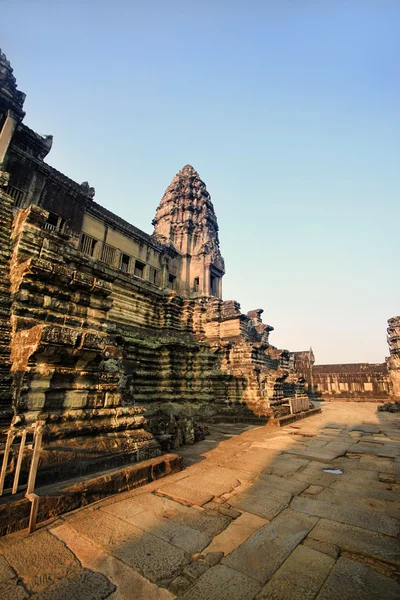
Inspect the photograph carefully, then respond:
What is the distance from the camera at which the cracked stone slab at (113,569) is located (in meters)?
2.04

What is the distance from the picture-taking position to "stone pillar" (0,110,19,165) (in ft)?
34.0

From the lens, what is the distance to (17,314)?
471cm

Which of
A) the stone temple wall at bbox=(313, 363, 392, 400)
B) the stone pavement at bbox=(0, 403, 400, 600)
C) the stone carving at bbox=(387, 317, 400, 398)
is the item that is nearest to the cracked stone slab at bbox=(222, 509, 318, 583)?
the stone pavement at bbox=(0, 403, 400, 600)

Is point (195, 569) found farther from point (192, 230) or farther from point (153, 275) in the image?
point (192, 230)

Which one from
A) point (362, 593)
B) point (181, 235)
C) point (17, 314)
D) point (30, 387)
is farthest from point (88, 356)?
point (181, 235)

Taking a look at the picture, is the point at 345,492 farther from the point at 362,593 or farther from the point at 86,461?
the point at 86,461

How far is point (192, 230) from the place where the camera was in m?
22.2

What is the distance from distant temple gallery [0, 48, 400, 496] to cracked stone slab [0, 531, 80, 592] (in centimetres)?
95

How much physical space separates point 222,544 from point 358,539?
139 centimetres

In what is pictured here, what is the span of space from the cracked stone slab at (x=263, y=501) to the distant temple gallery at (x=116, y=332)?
1.81m

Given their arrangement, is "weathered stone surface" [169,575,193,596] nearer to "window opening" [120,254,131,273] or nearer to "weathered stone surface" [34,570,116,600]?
"weathered stone surface" [34,570,116,600]

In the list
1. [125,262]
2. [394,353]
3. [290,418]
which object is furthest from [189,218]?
[394,353]

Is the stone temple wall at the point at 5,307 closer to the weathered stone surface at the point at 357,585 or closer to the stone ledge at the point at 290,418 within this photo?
the weathered stone surface at the point at 357,585

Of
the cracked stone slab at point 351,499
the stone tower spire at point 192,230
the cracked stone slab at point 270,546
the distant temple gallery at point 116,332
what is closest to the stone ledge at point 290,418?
the distant temple gallery at point 116,332
